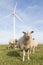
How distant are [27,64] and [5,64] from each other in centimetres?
160

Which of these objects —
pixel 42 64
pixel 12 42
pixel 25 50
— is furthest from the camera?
pixel 12 42

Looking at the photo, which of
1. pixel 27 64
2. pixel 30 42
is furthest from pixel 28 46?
pixel 27 64

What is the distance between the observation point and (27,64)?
13609mm

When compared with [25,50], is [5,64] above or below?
below

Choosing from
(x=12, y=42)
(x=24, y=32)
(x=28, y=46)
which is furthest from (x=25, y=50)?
(x=12, y=42)

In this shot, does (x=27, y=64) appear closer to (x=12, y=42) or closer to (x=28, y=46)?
(x=28, y=46)

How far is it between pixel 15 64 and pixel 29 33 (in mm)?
3452

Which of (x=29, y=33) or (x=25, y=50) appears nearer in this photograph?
(x=29, y=33)

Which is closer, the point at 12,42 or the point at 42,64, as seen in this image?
the point at 42,64

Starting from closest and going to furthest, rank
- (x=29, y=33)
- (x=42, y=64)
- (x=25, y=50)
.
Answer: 1. (x=42, y=64)
2. (x=29, y=33)
3. (x=25, y=50)

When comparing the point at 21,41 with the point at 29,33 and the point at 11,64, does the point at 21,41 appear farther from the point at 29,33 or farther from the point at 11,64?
the point at 11,64

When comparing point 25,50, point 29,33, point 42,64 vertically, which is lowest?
point 42,64

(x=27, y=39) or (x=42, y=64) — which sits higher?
(x=27, y=39)

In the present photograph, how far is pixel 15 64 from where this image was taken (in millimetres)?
13586
